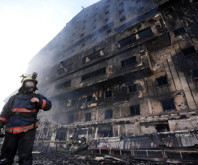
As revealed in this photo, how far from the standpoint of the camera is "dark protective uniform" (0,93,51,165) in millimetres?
2508

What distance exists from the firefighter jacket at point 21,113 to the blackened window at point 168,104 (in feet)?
43.4

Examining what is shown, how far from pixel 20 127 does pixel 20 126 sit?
0.07 feet

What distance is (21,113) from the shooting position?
274cm

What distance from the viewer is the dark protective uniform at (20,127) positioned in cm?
251

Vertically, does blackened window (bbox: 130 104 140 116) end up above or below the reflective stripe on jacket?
above

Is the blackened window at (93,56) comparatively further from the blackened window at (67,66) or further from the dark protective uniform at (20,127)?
the dark protective uniform at (20,127)

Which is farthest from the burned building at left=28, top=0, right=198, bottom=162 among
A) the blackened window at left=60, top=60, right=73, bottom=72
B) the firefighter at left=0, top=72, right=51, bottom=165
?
the firefighter at left=0, top=72, right=51, bottom=165

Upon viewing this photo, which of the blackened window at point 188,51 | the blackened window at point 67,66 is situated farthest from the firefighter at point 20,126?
the blackened window at point 67,66

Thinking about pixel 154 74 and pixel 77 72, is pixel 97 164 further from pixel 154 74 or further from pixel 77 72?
pixel 77 72

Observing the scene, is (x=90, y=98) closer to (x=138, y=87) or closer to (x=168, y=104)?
(x=138, y=87)

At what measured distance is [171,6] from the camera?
1895 cm

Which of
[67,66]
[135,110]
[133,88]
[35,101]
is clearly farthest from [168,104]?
[67,66]

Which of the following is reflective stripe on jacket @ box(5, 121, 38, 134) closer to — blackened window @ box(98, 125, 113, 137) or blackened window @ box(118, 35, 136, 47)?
blackened window @ box(98, 125, 113, 137)

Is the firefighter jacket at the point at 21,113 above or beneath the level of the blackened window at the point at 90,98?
beneath
